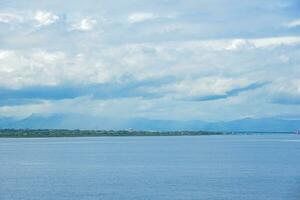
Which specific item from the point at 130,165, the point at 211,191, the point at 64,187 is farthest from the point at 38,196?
the point at 130,165

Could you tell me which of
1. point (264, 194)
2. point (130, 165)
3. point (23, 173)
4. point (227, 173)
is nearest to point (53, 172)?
point (23, 173)

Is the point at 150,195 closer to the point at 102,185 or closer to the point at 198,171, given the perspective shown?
the point at 102,185

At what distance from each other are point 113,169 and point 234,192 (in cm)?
3306

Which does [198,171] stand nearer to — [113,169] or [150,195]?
[113,169]

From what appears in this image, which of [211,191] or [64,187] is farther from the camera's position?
[64,187]

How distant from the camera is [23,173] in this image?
8912cm

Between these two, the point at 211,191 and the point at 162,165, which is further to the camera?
the point at 162,165

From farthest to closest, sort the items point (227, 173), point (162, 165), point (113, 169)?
1. point (162, 165)
2. point (113, 169)
3. point (227, 173)

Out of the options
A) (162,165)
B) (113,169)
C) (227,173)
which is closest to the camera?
(227,173)

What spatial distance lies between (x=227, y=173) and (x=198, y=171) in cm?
503

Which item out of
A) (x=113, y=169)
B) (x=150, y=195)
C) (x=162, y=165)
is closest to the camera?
(x=150, y=195)

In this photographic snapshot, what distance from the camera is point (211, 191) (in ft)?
214

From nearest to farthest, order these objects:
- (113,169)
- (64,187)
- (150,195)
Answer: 1. (150,195)
2. (64,187)
3. (113,169)

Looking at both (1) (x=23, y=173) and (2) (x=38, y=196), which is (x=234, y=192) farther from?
(1) (x=23, y=173)
